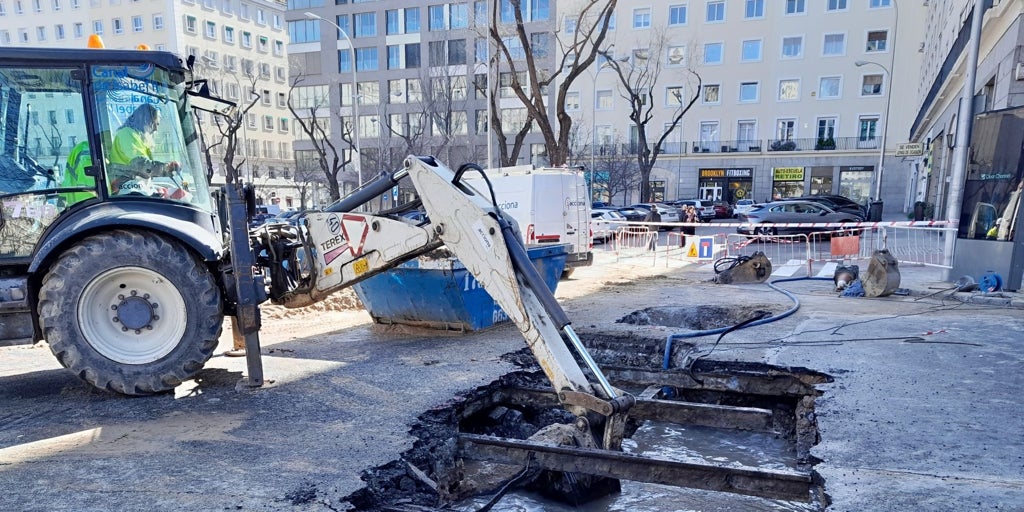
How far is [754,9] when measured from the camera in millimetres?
43406

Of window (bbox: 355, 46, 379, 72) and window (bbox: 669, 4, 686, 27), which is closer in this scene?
window (bbox: 669, 4, 686, 27)

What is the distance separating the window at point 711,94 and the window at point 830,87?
6.78 meters

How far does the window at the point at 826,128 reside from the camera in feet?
140

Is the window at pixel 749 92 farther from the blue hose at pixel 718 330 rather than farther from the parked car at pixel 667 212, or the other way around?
the blue hose at pixel 718 330

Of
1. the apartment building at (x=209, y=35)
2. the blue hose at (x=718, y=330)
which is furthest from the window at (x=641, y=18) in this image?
the blue hose at (x=718, y=330)

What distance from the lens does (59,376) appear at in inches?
234

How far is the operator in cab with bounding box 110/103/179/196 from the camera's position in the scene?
500 cm

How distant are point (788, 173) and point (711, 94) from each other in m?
8.16

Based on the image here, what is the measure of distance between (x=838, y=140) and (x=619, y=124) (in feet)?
51.0

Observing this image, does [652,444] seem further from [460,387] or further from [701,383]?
[460,387]

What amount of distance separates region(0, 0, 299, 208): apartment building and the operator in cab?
178 ft

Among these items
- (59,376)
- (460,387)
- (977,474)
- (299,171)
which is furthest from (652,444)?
(299,171)

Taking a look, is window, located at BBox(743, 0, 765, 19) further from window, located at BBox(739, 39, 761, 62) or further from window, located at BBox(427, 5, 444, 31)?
window, located at BBox(427, 5, 444, 31)

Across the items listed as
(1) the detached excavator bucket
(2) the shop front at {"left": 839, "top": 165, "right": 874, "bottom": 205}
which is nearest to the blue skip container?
(1) the detached excavator bucket
